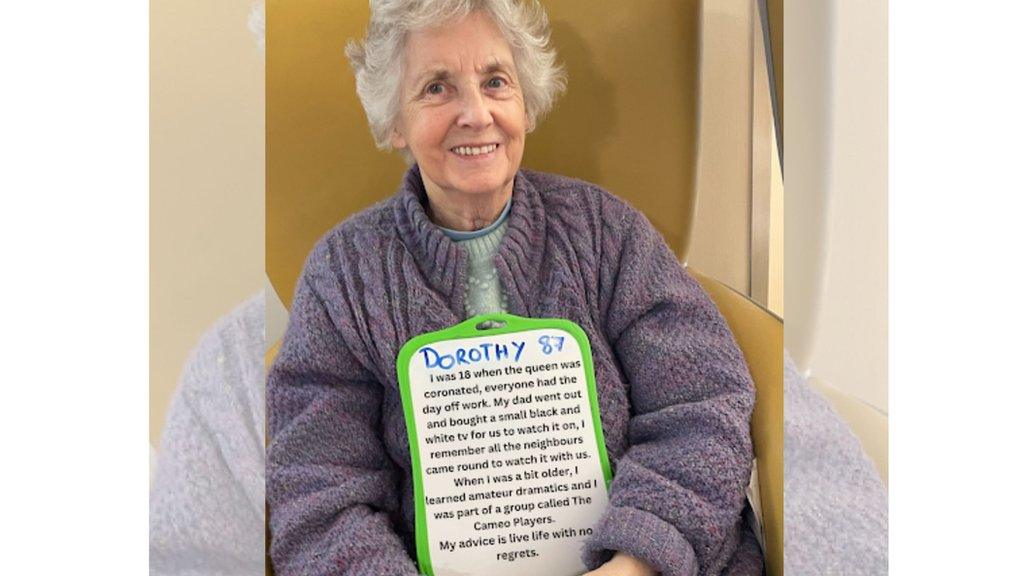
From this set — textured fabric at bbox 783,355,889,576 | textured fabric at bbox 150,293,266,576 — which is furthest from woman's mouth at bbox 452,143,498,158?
textured fabric at bbox 783,355,889,576

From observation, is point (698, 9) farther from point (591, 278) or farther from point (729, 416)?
point (729, 416)

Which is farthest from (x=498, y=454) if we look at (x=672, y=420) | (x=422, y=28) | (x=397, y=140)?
(x=422, y=28)

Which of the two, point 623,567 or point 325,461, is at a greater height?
point 325,461

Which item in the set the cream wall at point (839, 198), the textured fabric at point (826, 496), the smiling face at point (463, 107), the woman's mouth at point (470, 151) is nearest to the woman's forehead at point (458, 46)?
the smiling face at point (463, 107)

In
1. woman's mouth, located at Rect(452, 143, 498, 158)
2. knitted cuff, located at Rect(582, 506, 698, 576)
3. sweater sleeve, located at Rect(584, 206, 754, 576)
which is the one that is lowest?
knitted cuff, located at Rect(582, 506, 698, 576)

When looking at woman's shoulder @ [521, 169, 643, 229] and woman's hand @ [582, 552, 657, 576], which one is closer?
woman's hand @ [582, 552, 657, 576]

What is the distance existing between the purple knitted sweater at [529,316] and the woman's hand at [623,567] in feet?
0.06

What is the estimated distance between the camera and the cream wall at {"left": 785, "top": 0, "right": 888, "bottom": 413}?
170 centimetres

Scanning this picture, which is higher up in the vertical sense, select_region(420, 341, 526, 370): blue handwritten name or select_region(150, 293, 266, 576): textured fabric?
select_region(420, 341, 526, 370): blue handwritten name

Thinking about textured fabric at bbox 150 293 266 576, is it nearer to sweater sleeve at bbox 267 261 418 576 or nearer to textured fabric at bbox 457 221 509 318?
sweater sleeve at bbox 267 261 418 576

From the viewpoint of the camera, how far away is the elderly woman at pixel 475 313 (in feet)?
5.44

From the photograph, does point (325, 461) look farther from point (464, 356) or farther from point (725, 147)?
point (725, 147)

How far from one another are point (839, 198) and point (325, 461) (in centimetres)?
79

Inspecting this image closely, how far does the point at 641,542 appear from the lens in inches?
63.7
